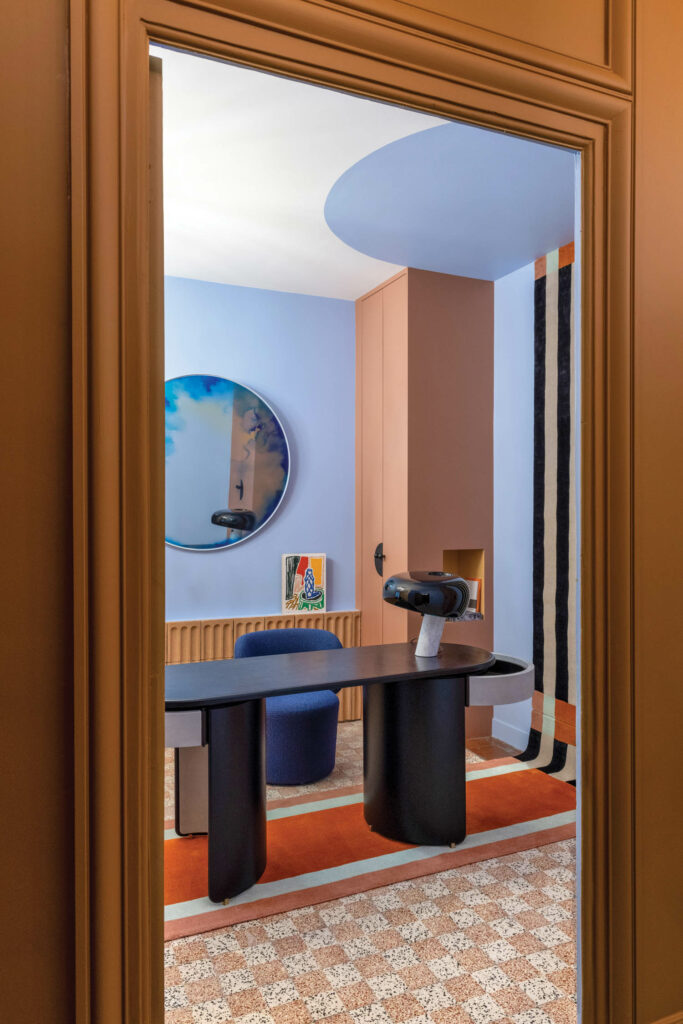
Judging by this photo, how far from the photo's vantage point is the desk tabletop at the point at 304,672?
2.31 m

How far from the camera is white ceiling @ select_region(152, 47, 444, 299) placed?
2223 millimetres

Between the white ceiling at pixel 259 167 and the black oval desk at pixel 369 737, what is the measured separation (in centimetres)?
193

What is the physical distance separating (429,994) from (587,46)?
2.37m

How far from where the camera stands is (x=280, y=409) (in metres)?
4.26

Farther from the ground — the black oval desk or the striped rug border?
the black oval desk

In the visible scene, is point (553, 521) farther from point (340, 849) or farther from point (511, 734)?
point (340, 849)

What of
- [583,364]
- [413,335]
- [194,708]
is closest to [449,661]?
[194,708]

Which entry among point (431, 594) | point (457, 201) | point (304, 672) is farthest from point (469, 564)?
point (457, 201)

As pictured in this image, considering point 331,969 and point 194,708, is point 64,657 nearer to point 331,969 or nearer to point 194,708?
point 194,708

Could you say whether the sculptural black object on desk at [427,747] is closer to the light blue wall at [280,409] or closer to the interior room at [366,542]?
the interior room at [366,542]

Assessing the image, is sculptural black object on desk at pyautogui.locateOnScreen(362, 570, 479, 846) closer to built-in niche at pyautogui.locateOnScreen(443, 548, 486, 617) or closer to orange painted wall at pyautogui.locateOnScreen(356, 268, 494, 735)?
orange painted wall at pyautogui.locateOnScreen(356, 268, 494, 735)

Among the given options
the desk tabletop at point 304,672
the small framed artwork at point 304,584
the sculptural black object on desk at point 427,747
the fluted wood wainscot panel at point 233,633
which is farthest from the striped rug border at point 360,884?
the small framed artwork at point 304,584

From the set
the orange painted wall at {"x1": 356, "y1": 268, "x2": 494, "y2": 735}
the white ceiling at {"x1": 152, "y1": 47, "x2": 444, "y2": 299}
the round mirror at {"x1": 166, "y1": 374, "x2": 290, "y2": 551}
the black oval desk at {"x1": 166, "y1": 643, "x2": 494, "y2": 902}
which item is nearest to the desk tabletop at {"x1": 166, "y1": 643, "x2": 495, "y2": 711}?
the black oval desk at {"x1": 166, "y1": 643, "x2": 494, "y2": 902}

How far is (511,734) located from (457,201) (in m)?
2.91
